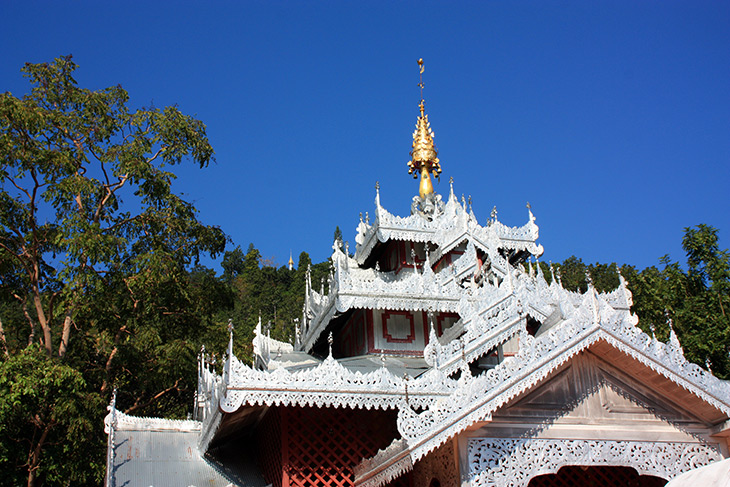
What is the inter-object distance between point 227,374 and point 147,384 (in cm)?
1351

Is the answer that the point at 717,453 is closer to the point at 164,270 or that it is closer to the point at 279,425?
the point at 279,425

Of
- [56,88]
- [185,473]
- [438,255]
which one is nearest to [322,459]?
[185,473]

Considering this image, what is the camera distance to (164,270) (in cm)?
2202

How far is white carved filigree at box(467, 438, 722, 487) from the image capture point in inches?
392

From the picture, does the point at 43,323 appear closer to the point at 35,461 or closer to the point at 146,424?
the point at 35,461

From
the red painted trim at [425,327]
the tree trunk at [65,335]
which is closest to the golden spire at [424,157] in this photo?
the red painted trim at [425,327]

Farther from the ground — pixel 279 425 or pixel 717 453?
pixel 279 425

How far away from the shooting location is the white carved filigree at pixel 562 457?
9.96 meters

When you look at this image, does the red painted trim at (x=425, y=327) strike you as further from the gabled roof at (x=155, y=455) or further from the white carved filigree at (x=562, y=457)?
the white carved filigree at (x=562, y=457)

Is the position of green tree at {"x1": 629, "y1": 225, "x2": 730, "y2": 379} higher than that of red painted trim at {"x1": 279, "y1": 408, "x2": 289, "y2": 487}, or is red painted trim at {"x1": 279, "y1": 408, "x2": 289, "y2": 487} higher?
green tree at {"x1": 629, "y1": 225, "x2": 730, "y2": 379}

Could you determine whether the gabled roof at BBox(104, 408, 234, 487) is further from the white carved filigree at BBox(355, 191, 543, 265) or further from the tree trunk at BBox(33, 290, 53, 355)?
the white carved filigree at BBox(355, 191, 543, 265)

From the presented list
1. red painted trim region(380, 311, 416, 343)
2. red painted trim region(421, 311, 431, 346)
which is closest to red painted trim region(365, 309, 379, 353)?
red painted trim region(380, 311, 416, 343)

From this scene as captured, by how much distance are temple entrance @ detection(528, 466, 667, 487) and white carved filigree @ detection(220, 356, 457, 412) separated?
256 cm

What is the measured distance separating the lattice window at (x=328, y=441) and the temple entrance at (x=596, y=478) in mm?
3260
